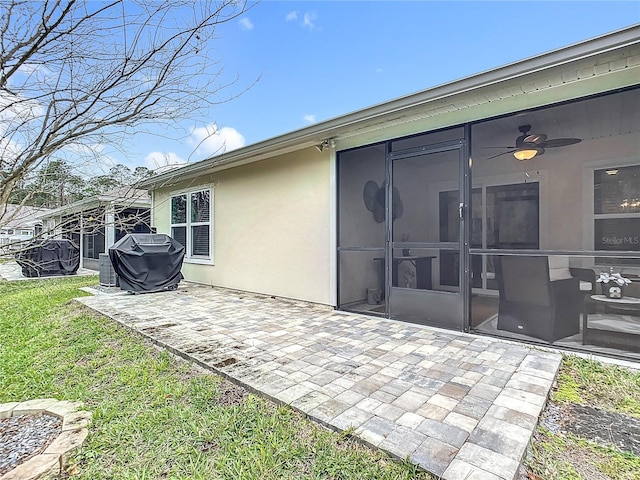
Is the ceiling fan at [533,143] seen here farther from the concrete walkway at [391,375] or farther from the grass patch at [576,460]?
the grass patch at [576,460]

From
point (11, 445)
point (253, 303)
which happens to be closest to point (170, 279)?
point (253, 303)

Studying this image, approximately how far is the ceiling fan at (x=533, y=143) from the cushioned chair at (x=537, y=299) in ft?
4.85

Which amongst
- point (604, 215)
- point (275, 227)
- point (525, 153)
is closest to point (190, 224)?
point (275, 227)

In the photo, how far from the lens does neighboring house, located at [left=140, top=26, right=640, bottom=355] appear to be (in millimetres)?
3342

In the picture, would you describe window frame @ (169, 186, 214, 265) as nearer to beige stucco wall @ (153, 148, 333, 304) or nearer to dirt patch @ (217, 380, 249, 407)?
beige stucco wall @ (153, 148, 333, 304)

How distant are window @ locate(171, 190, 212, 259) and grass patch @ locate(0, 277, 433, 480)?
4515 mm

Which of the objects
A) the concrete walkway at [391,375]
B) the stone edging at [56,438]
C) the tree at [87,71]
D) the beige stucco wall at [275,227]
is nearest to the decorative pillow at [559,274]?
the concrete walkway at [391,375]

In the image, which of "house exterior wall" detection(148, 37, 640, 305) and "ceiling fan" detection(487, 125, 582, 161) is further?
"ceiling fan" detection(487, 125, 582, 161)

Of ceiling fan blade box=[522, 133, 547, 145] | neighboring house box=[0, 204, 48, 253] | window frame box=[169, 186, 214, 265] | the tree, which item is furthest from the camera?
window frame box=[169, 186, 214, 265]

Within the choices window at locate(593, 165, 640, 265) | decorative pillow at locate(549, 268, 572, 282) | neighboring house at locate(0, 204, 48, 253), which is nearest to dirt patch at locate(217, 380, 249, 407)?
neighboring house at locate(0, 204, 48, 253)

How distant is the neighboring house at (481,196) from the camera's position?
11.0 feet

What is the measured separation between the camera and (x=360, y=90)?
679cm

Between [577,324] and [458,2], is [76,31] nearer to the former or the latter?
[577,324]

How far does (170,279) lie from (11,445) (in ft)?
17.9
